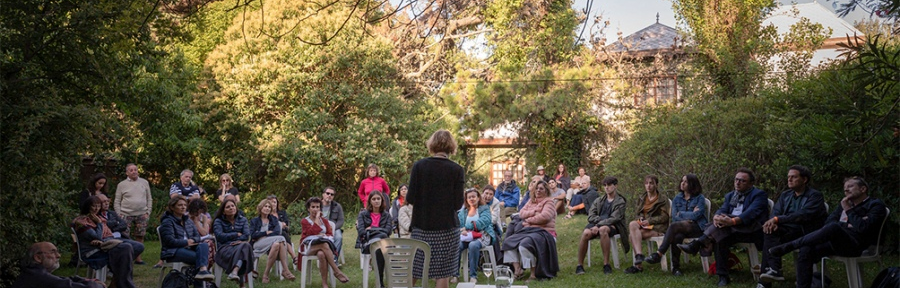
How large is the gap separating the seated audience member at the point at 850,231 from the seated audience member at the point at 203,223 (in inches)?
231

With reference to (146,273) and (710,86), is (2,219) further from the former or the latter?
(710,86)

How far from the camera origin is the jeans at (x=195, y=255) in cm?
798

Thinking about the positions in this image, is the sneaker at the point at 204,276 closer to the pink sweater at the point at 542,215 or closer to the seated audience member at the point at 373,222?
the seated audience member at the point at 373,222

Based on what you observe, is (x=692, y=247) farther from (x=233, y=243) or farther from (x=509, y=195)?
(x=509, y=195)

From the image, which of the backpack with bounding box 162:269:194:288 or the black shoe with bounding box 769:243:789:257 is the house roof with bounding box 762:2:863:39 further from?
the backpack with bounding box 162:269:194:288

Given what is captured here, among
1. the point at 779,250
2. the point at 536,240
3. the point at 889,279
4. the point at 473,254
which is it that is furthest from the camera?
the point at 536,240

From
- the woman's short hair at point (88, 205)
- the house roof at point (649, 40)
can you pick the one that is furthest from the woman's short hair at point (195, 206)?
the house roof at point (649, 40)

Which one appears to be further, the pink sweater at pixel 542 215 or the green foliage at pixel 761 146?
the pink sweater at pixel 542 215

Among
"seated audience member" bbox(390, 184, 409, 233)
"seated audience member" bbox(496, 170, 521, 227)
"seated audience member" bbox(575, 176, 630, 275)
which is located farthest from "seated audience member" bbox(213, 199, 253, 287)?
"seated audience member" bbox(496, 170, 521, 227)

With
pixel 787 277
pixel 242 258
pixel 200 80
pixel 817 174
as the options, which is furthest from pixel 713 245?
pixel 200 80

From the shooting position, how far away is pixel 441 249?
6.16 m

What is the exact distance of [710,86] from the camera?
57.1 feet

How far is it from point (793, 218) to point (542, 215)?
2.95 m

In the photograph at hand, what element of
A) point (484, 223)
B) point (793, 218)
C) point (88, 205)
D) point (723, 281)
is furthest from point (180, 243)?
point (793, 218)
